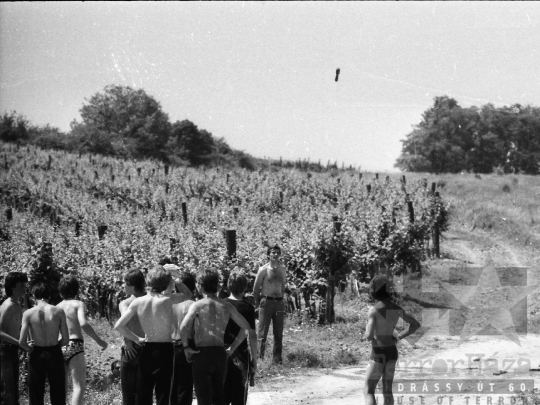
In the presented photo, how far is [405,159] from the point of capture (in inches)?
3290

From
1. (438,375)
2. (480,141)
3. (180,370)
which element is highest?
(480,141)

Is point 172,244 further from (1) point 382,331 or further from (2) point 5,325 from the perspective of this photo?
(1) point 382,331

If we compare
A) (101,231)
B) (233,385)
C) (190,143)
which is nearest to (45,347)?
(233,385)

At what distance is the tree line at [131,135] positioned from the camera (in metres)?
64.1

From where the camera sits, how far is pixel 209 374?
20.6 feet

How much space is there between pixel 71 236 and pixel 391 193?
1602 cm

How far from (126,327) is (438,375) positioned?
206 inches

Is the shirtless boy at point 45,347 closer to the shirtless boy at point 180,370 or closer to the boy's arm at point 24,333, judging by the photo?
the boy's arm at point 24,333

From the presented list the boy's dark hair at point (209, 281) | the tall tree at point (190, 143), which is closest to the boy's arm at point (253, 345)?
the boy's dark hair at point (209, 281)

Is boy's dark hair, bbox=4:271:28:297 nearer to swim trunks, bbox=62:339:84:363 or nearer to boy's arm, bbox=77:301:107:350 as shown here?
boy's arm, bbox=77:301:107:350

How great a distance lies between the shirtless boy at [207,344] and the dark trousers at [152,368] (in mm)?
296

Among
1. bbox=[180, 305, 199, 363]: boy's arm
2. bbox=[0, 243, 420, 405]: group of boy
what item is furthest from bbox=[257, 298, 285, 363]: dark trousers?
bbox=[180, 305, 199, 363]: boy's arm

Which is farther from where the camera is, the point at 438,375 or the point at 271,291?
the point at 271,291

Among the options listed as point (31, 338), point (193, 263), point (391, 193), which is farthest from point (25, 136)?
point (31, 338)
